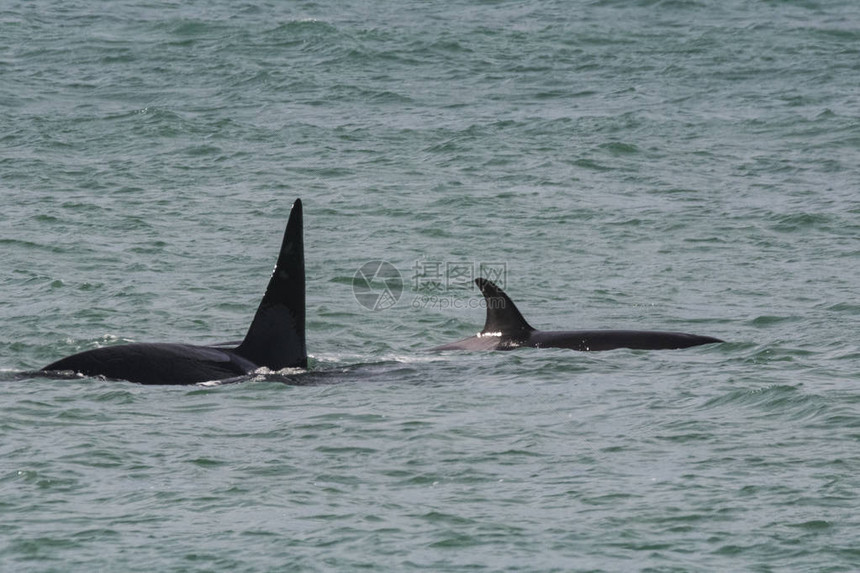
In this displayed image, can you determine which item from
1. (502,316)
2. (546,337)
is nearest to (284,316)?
(502,316)

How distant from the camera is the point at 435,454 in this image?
13.7 metres

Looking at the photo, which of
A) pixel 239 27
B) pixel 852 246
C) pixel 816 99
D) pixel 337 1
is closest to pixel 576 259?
pixel 852 246

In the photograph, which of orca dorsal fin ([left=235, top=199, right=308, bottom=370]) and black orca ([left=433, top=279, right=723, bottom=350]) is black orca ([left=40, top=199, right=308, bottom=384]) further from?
black orca ([left=433, top=279, right=723, bottom=350])

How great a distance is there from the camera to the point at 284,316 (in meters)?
16.3

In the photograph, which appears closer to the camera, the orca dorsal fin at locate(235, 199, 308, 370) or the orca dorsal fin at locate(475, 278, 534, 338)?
the orca dorsal fin at locate(235, 199, 308, 370)

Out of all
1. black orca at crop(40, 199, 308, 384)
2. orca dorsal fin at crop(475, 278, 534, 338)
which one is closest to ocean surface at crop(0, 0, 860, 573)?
black orca at crop(40, 199, 308, 384)

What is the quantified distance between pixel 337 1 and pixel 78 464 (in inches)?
1477

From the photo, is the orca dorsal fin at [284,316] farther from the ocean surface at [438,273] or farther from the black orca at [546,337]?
the black orca at [546,337]

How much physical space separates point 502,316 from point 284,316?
303 centimetres

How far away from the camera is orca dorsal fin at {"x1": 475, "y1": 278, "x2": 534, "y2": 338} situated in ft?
59.1

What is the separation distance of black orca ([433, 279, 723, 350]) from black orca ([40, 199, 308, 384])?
8.55 ft

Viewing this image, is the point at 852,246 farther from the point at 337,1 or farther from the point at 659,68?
the point at 337,1

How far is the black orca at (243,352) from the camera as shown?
630 inches

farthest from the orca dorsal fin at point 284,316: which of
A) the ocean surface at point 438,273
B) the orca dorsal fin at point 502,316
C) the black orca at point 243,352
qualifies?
the orca dorsal fin at point 502,316
